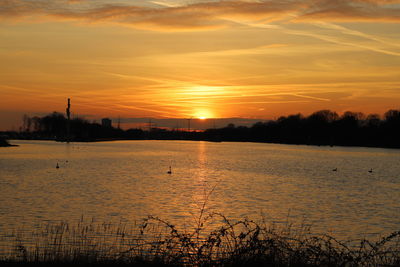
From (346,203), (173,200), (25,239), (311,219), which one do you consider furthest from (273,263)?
(346,203)

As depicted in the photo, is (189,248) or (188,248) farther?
(189,248)

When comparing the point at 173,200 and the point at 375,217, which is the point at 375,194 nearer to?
the point at 375,217

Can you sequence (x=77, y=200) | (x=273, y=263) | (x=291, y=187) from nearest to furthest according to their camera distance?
(x=273, y=263)
(x=77, y=200)
(x=291, y=187)

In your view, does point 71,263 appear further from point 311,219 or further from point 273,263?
point 311,219

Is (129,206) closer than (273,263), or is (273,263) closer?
(273,263)

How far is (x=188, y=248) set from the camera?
42.3 feet

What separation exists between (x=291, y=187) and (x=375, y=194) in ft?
34.2

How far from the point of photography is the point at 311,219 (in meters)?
34.0

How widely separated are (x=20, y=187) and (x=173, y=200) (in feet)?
59.3

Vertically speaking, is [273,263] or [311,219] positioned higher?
[273,263]

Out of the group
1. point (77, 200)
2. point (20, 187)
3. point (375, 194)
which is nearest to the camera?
point (77, 200)

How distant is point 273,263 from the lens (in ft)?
43.5

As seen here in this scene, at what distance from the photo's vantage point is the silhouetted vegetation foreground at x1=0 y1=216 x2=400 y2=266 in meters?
13.1

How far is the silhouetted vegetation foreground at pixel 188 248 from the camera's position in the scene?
13086mm
